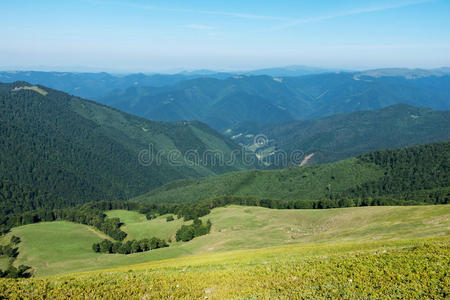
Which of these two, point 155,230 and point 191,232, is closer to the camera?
→ point 191,232

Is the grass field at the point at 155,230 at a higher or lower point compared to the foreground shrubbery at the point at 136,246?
lower

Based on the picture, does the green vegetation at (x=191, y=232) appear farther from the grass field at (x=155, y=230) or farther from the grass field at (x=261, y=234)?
the grass field at (x=155, y=230)

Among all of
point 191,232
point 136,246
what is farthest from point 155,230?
point 136,246


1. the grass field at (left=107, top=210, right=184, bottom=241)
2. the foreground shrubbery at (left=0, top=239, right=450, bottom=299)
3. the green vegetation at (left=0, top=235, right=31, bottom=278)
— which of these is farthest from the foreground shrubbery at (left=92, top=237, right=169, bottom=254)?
the foreground shrubbery at (left=0, top=239, right=450, bottom=299)

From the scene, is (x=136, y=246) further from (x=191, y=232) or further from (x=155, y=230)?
(x=155, y=230)

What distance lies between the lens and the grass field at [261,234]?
6315 cm

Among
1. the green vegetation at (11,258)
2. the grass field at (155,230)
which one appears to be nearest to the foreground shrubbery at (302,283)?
the green vegetation at (11,258)

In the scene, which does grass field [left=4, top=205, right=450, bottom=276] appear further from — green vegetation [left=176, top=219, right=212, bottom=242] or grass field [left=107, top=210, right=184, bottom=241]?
grass field [left=107, top=210, right=184, bottom=241]

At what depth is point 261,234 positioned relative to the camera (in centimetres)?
8719

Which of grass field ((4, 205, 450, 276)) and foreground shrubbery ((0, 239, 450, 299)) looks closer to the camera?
foreground shrubbery ((0, 239, 450, 299))

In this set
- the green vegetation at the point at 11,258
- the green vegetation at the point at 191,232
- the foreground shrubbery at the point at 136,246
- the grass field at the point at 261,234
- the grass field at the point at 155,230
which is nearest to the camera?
the grass field at the point at 261,234

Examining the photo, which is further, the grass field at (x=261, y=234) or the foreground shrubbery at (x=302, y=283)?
the grass field at (x=261, y=234)

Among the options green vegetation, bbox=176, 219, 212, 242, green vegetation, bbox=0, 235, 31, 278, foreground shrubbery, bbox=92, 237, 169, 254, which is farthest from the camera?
green vegetation, bbox=176, 219, 212, 242

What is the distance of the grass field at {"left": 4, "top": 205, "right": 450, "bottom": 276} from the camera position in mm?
63150
